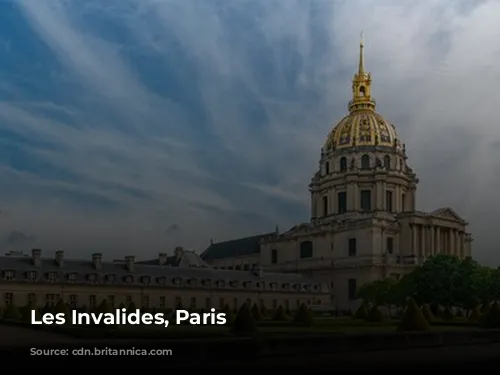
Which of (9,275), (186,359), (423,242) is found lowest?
(186,359)

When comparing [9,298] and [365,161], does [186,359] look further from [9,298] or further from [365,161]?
[365,161]

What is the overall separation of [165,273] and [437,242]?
4177 centimetres

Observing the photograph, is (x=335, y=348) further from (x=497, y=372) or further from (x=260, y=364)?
(x=497, y=372)

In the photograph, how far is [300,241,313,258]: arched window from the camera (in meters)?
107

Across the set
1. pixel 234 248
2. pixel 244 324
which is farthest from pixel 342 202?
pixel 244 324

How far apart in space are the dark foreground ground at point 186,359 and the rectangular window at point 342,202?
8552 cm

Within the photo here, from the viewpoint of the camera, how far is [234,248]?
416 feet

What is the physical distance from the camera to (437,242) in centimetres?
10206

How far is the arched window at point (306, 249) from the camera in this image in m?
107

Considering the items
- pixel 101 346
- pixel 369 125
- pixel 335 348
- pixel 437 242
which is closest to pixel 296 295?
pixel 437 242

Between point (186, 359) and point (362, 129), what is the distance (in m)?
92.5

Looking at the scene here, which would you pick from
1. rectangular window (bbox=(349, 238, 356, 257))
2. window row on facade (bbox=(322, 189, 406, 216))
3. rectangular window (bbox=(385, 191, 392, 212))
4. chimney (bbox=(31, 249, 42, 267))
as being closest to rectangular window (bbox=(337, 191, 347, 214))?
window row on facade (bbox=(322, 189, 406, 216))

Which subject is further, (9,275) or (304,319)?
(9,275)

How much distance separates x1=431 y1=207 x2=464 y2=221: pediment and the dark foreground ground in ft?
271
